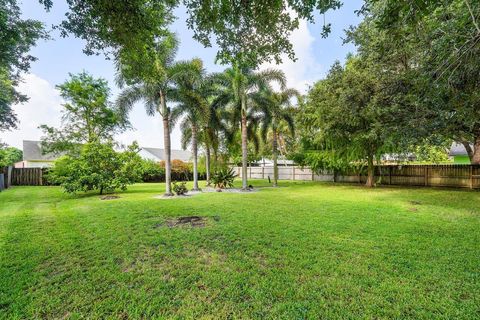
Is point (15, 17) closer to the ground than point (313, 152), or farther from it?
farther from it

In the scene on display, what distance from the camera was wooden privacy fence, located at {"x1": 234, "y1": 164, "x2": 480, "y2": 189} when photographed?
41.9 ft

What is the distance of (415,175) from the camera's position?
1478 centimetres

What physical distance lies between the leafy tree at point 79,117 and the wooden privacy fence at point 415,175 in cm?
1669

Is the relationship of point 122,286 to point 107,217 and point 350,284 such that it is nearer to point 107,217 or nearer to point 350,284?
point 350,284

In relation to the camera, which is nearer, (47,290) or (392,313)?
(392,313)

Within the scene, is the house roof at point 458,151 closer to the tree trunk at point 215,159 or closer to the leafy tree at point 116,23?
the tree trunk at point 215,159

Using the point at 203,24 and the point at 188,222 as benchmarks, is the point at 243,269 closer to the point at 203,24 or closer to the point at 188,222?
the point at 188,222

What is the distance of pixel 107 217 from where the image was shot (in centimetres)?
628

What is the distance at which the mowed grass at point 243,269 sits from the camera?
234 cm

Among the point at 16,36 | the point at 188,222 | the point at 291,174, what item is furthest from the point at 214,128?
the point at 16,36

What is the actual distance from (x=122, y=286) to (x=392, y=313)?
278 cm

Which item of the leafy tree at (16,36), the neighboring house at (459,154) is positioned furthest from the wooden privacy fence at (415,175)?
the leafy tree at (16,36)

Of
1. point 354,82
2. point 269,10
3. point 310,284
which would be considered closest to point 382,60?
point 354,82

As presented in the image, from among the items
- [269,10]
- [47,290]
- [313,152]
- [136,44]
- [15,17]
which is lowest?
[47,290]
